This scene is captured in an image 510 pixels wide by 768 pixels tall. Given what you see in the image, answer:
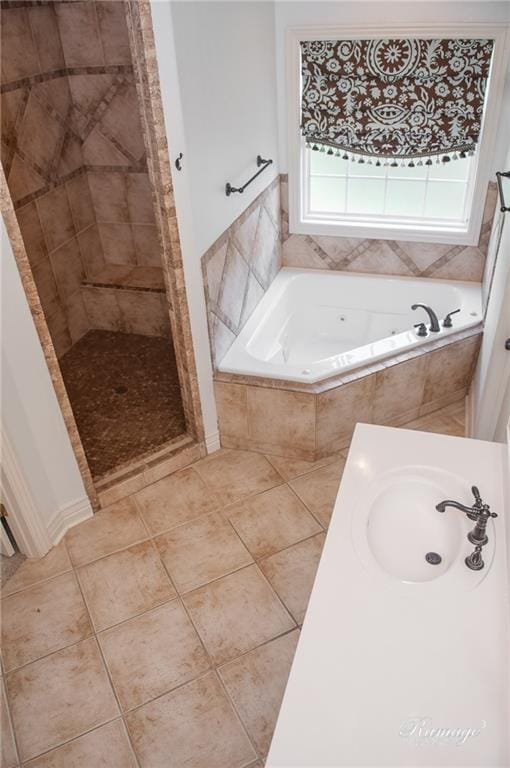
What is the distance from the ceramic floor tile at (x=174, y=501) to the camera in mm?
2801

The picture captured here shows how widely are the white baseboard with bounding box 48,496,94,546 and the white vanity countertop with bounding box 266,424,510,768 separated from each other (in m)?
1.47

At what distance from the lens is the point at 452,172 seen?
355 cm

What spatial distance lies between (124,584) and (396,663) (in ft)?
4.74

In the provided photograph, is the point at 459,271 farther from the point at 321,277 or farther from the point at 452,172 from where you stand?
the point at 321,277

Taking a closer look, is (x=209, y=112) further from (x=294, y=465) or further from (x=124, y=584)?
(x=124, y=584)

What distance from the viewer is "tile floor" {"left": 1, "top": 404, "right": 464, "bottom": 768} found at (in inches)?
79.0

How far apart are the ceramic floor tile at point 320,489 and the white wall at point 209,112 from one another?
1.79 feet

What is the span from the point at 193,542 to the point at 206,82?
2.04 m

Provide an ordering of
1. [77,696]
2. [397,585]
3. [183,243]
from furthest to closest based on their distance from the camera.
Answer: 1. [183,243]
2. [77,696]
3. [397,585]

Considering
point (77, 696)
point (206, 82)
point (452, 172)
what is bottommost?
point (77, 696)

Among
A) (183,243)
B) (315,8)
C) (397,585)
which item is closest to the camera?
(397,585)

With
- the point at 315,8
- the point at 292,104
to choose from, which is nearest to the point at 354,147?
the point at 292,104

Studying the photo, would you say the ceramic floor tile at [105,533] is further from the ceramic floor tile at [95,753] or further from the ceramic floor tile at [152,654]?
the ceramic floor tile at [95,753]

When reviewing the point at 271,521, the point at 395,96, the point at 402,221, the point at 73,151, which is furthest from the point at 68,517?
the point at 395,96
